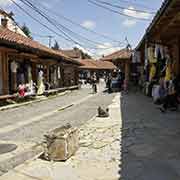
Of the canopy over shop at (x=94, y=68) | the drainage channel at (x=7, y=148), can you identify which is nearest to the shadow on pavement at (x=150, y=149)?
the drainage channel at (x=7, y=148)

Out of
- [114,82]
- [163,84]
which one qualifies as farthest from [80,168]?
[114,82]

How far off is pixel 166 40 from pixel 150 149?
882 centimetres

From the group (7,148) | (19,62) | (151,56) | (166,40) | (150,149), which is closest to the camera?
(150,149)

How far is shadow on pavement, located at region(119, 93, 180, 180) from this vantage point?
514 centimetres

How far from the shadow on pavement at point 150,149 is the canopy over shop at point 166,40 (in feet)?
9.77

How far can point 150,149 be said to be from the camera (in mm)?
6578

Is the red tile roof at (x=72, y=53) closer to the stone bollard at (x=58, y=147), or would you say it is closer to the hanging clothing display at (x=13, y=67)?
the hanging clothing display at (x=13, y=67)

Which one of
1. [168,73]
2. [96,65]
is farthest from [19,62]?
[96,65]

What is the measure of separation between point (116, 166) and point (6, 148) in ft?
9.12

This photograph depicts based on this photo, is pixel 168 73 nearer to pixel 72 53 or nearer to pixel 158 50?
pixel 158 50

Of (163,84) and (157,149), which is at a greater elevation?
(163,84)

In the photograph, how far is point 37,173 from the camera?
5270 millimetres

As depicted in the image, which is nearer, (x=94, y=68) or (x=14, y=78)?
(x=14, y=78)

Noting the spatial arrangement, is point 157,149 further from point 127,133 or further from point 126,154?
point 127,133
